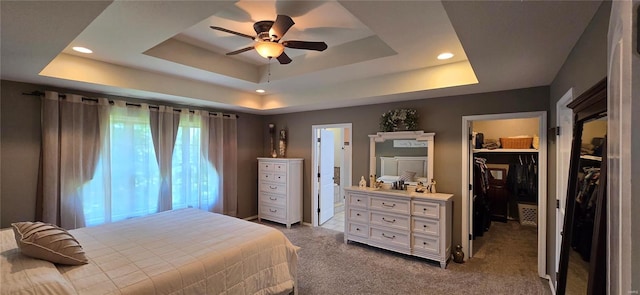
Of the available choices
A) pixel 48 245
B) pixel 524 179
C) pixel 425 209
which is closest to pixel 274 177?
pixel 425 209

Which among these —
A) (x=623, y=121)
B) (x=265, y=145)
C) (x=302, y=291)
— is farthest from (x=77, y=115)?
(x=623, y=121)

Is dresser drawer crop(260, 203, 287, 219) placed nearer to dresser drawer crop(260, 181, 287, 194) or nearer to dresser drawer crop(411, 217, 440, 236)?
dresser drawer crop(260, 181, 287, 194)

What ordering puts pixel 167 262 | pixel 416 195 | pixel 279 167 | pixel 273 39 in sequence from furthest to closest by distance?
1. pixel 279 167
2. pixel 416 195
3. pixel 273 39
4. pixel 167 262

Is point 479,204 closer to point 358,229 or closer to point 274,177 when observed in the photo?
point 358,229

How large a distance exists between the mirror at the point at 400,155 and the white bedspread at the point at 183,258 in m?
2.00

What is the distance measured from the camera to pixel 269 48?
2195 millimetres

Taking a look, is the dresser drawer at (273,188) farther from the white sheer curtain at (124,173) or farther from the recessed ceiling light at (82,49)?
the recessed ceiling light at (82,49)

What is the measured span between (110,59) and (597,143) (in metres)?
3.90

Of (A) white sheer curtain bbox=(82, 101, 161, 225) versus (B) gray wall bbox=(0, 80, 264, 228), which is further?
(A) white sheer curtain bbox=(82, 101, 161, 225)

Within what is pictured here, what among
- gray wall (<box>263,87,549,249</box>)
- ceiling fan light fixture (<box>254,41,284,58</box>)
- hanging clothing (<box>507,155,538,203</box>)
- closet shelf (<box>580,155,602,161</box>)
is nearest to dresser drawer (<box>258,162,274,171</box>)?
gray wall (<box>263,87,549,249</box>)

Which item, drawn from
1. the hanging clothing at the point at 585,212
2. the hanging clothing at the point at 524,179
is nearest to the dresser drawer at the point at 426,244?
the hanging clothing at the point at 585,212

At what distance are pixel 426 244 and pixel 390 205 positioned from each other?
2.04ft

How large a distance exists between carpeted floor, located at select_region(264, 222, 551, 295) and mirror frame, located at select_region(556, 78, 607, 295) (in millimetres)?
1258

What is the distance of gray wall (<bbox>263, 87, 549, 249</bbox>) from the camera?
10.2 feet
